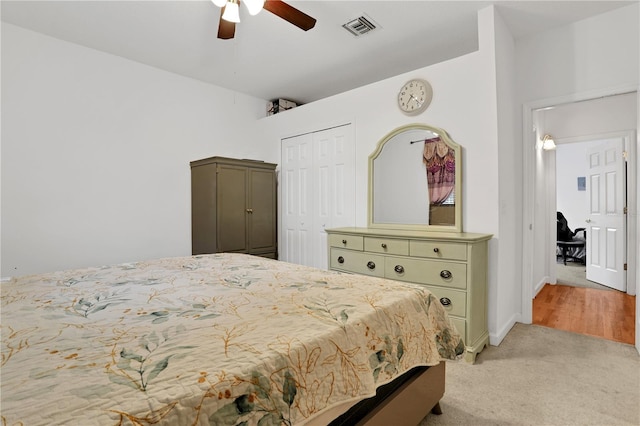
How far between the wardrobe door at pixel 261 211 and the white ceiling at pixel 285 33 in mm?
1242

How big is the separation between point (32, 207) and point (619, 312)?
5.82m

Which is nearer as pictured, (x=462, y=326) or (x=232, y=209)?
(x=462, y=326)

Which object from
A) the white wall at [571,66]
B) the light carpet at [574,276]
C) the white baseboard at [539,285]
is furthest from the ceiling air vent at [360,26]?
the light carpet at [574,276]

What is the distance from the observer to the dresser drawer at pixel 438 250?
2365 mm

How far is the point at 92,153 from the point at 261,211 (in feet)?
6.07

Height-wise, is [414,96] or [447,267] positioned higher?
[414,96]

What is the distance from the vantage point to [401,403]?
4.50ft

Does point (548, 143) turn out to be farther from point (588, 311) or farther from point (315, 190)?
point (315, 190)

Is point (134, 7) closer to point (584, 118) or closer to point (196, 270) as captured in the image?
point (196, 270)

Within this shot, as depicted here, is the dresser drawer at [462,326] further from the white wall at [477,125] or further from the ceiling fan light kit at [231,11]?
the ceiling fan light kit at [231,11]

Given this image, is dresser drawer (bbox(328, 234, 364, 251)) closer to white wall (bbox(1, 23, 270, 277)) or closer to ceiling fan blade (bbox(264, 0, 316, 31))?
ceiling fan blade (bbox(264, 0, 316, 31))

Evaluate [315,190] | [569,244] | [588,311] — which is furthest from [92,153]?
[569,244]

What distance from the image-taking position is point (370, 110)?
343 cm

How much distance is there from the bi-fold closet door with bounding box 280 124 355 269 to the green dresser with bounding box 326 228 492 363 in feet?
3.05
